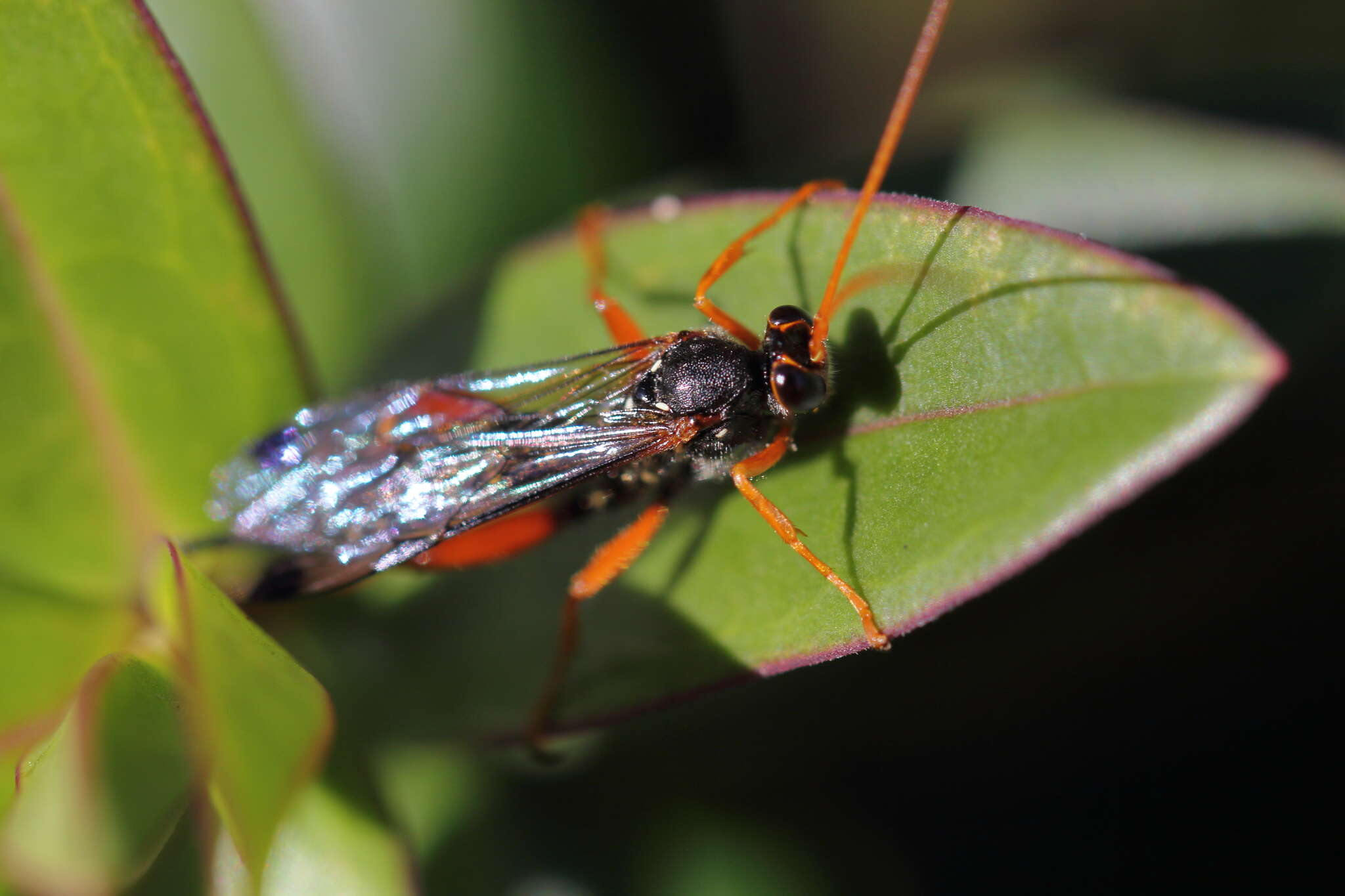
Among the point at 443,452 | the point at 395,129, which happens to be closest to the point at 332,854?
the point at 443,452

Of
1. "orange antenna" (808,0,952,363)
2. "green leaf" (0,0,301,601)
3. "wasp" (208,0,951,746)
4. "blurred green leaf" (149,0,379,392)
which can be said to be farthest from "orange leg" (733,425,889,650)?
"blurred green leaf" (149,0,379,392)

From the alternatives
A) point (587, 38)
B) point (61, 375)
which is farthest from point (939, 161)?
point (61, 375)

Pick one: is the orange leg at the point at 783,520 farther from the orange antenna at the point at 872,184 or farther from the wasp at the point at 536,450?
the orange antenna at the point at 872,184

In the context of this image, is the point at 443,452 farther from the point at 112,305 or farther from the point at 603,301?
the point at 112,305

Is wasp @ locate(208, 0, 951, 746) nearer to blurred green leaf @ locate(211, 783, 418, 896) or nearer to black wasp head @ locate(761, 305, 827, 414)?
black wasp head @ locate(761, 305, 827, 414)

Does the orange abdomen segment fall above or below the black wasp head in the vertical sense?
below

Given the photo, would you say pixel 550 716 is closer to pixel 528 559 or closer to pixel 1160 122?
pixel 528 559
